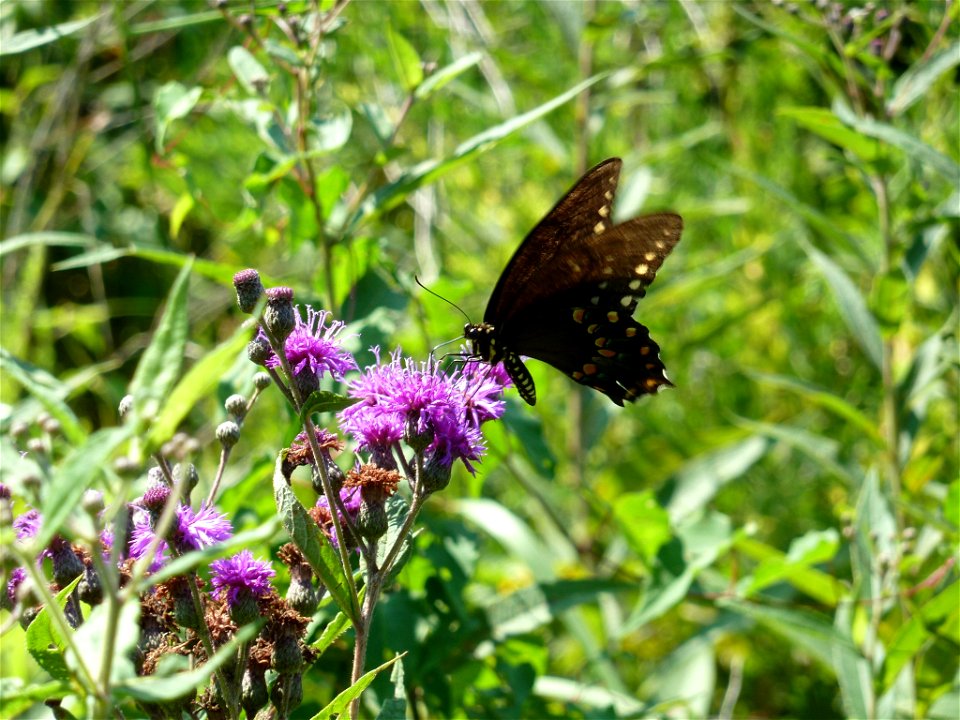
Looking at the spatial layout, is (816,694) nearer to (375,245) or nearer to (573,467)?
(573,467)

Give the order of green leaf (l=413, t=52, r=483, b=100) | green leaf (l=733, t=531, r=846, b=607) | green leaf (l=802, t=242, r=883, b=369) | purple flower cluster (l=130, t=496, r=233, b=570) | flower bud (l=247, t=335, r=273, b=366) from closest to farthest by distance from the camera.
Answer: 1. purple flower cluster (l=130, t=496, r=233, b=570)
2. flower bud (l=247, t=335, r=273, b=366)
3. green leaf (l=413, t=52, r=483, b=100)
4. green leaf (l=733, t=531, r=846, b=607)
5. green leaf (l=802, t=242, r=883, b=369)

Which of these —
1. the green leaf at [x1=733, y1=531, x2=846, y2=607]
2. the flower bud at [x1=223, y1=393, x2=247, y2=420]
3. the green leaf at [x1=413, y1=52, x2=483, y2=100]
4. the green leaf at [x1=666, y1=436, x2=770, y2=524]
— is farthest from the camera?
the green leaf at [x1=666, y1=436, x2=770, y2=524]

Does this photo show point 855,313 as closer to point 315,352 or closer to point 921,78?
point 921,78

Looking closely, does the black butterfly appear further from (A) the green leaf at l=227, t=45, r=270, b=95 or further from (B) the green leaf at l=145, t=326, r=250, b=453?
(B) the green leaf at l=145, t=326, r=250, b=453

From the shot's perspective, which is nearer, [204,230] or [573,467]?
[573,467]

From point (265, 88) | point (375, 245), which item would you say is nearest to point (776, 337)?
point (375, 245)

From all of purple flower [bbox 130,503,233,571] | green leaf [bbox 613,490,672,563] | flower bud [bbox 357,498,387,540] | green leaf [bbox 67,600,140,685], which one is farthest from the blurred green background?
flower bud [bbox 357,498,387,540]

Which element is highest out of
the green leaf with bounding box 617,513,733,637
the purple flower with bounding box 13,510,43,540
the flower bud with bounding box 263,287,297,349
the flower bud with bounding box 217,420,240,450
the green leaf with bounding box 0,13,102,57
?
the green leaf with bounding box 0,13,102,57
